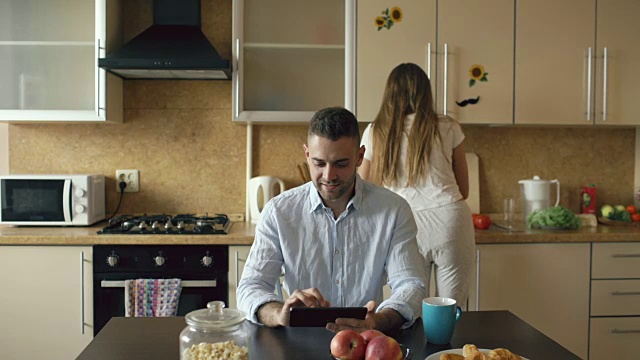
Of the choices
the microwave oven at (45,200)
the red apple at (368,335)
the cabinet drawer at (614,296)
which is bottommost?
the cabinet drawer at (614,296)

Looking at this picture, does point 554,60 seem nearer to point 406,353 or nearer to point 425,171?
point 425,171

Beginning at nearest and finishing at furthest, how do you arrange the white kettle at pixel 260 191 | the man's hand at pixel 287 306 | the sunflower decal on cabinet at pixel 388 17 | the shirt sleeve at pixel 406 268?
the man's hand at pixel 287 306
the shirt sleeve at pixel 406 268
the sunflower decal on cabinet at pixel 388 17
the white kettle at pixel 260 191

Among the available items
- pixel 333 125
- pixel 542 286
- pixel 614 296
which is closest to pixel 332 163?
pixel 333 125

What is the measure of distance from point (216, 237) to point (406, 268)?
124cm

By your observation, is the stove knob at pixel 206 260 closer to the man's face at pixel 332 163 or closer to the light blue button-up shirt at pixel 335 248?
the light blue button-up shirt at pixel 335 248

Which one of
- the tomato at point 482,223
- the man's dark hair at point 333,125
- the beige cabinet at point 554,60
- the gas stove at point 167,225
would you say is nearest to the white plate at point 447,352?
the man's dark hair at point 333,125

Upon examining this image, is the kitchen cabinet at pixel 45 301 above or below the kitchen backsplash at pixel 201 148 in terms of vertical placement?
below

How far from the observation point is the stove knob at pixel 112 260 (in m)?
2.84

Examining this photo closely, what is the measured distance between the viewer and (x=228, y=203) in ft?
11.6

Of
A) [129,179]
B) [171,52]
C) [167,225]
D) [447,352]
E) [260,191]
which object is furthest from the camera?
[129,179]

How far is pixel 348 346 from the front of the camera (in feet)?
4.28

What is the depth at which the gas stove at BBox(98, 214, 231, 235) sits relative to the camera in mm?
2924

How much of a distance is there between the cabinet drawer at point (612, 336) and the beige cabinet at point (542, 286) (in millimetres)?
39

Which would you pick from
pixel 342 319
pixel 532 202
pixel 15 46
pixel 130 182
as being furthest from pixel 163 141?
pixel 342 319
